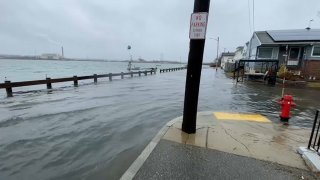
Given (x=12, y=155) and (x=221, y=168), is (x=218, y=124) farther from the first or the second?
(x=12, y=155)

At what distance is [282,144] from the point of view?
5.20 meters

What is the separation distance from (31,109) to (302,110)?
12.3m

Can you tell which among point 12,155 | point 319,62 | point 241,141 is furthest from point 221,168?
point 319,62

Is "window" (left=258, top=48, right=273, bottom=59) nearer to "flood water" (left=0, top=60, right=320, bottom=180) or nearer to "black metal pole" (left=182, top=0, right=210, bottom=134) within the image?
"flood water" (left=0, top=60, right=320, bottom=180)

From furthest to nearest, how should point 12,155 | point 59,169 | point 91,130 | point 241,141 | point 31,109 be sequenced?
1. point 31,109
2. point 91,130
3. point 241,141
4. point 12,155
5. point 59,169

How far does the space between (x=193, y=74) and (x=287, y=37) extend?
26.5m

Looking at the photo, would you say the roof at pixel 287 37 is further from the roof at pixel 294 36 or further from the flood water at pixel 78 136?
the flood water at pixel 78 136

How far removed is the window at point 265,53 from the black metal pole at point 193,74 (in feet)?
84.8

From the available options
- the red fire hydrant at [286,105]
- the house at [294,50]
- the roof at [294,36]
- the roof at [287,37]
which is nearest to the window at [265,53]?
the house at [294,50]

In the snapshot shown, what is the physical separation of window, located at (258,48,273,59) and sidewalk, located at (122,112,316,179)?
23.6 meters

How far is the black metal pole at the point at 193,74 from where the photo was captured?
16.8 ft

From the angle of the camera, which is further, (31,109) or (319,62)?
(319,62)

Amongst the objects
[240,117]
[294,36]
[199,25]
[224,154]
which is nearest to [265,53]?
[294,36]

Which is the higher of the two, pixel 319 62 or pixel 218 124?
pixel 319 62
